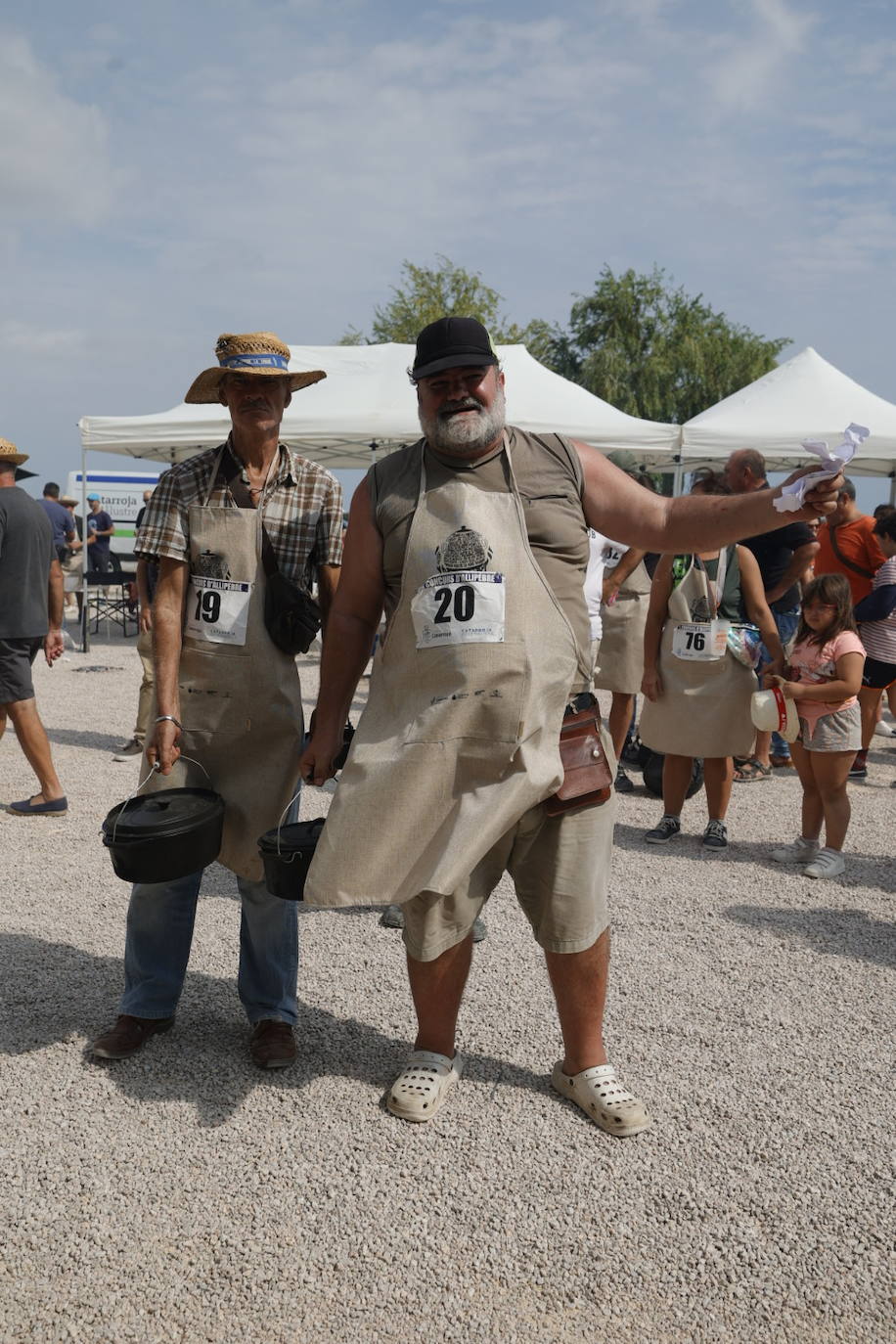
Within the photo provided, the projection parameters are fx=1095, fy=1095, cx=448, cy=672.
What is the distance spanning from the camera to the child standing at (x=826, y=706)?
533 cm

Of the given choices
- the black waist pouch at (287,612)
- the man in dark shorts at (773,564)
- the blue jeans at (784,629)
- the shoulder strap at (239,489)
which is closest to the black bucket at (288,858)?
the black waist pouch at (287,612)

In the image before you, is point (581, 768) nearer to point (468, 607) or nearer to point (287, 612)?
point (468, 607)

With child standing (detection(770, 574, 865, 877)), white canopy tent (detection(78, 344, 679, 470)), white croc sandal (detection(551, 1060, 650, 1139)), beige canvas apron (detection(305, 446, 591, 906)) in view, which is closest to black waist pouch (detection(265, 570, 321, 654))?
beige canvas apron (detection(305, 446, 591, 906))

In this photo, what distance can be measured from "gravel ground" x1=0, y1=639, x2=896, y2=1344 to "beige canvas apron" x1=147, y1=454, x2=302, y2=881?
734 mm

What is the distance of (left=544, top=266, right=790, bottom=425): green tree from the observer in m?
39.2

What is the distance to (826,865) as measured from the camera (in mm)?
5441

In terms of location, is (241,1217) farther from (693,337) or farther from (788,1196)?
(693,337)

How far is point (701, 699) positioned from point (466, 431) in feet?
10.4

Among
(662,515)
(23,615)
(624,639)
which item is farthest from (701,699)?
(23,615)

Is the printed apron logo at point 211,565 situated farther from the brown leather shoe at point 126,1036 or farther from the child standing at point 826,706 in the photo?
the child standing at point 826,706

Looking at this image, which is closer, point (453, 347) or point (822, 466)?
point (822, 466)

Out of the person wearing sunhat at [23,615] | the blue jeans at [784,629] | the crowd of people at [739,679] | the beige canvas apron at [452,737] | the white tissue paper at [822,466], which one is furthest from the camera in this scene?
the blue jeans at [784,629]

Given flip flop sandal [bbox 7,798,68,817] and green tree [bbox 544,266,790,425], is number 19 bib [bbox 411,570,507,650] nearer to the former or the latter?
flip flop sandal [bbox 7,798,68,817]

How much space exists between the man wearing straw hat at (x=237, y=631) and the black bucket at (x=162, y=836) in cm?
19
